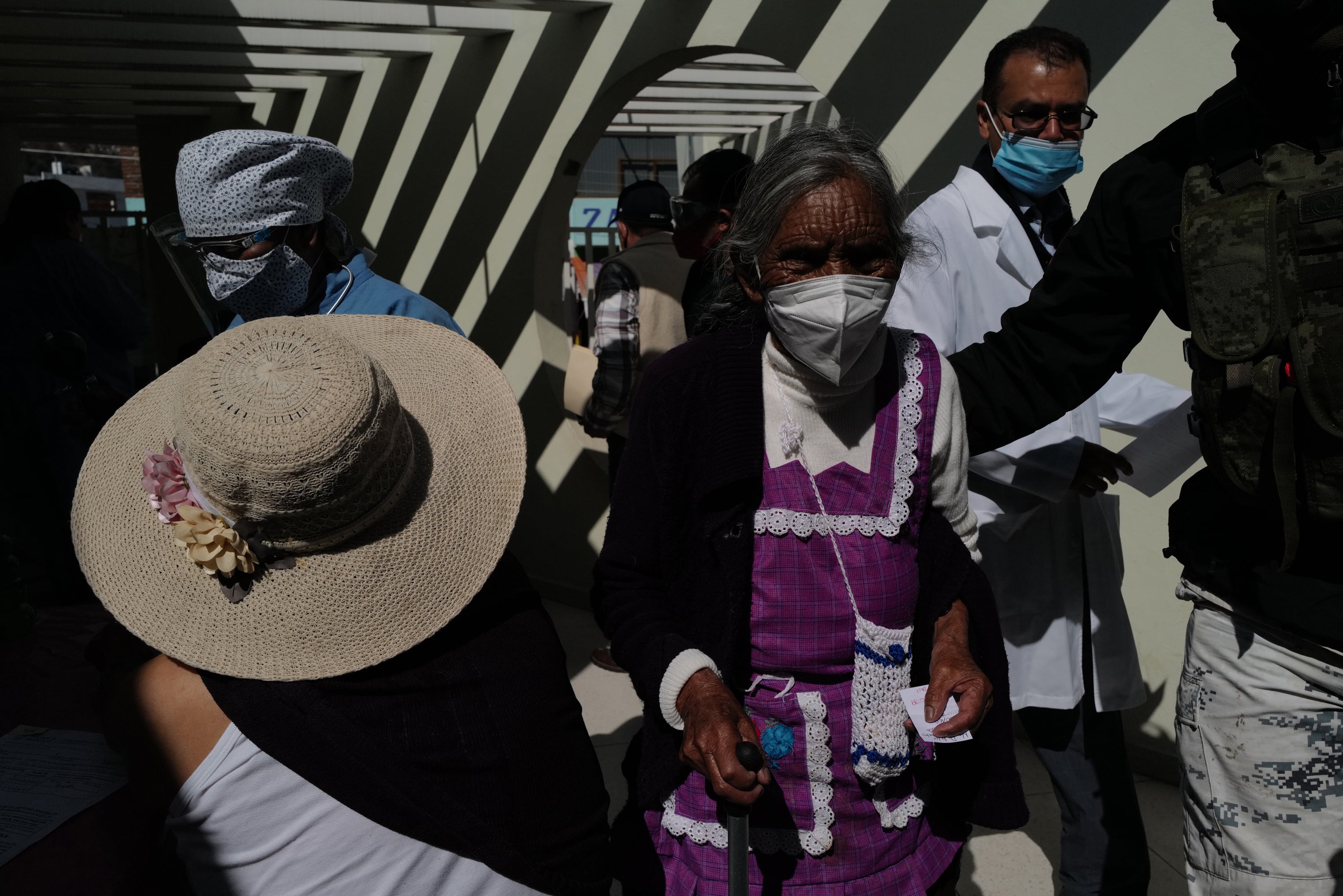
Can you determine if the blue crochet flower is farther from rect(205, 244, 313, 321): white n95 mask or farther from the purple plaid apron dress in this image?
rect(205, 244, 313, 321): white n95 mask

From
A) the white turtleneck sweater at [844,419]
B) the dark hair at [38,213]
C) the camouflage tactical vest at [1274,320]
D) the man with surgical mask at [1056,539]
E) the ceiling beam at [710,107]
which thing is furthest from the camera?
the ceiling beam at [710,107]

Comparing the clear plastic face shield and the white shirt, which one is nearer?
the white shirt

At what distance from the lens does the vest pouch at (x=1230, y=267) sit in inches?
58.6

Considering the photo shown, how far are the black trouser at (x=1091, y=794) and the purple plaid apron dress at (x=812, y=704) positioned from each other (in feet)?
3.31

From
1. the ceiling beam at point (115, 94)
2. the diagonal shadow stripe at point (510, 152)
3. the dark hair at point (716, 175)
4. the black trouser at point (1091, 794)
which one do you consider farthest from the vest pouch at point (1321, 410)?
the ceiling beam at point (115, 94)

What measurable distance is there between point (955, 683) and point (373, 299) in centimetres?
168

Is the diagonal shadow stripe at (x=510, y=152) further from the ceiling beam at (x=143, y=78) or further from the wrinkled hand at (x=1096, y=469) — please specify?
the wrinkled hand at (x=1096, y=469)

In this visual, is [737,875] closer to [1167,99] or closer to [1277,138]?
[1277,138]

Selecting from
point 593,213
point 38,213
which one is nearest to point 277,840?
point 38,213

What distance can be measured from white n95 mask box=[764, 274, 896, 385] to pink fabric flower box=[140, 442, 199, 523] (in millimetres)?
895

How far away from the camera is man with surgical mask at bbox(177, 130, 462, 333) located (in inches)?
96.6

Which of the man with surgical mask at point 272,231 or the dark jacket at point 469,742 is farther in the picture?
the man with surgical mask at point 272,231

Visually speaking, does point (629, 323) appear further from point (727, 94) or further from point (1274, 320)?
point (727, 94)

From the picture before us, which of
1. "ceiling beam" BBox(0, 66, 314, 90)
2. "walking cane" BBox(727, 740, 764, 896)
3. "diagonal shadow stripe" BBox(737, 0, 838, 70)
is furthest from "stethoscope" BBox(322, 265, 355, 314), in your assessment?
"ceiling beam" BBox(0, 66, 314, 90)
